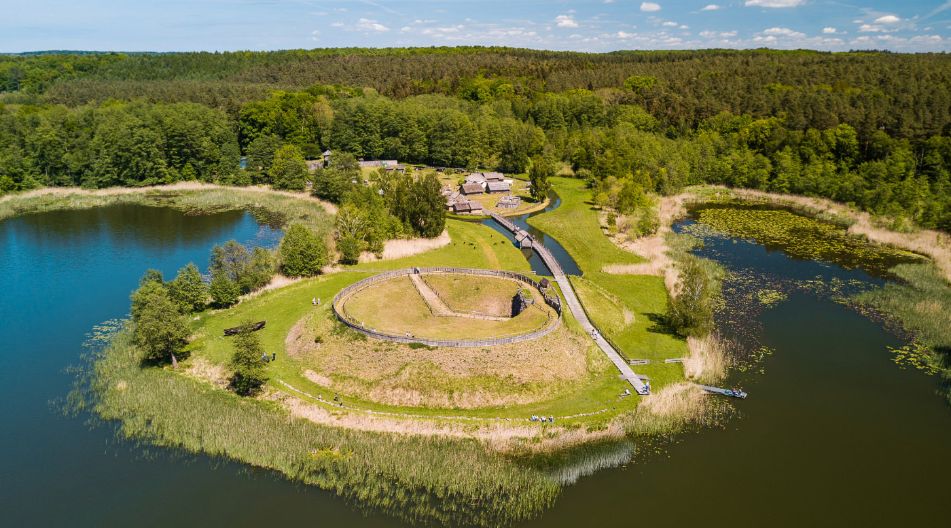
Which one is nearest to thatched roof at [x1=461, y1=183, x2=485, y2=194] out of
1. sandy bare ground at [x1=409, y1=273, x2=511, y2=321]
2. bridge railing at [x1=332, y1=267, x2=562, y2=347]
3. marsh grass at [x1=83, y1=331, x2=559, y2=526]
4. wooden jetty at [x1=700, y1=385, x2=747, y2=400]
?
bridge railing at [x1=332, y1=267, x2=562, y2=347]

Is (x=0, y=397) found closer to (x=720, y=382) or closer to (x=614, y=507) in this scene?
(x=614, y=507)

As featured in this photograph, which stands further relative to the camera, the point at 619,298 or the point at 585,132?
the point at 585,132

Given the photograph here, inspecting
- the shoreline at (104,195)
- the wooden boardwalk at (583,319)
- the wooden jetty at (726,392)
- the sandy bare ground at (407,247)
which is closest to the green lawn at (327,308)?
the wooden boardwalk at (583,319)

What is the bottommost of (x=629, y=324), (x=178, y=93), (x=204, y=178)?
(x=629, y=324)

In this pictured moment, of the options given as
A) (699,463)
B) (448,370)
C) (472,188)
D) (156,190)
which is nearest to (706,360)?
(699,463)

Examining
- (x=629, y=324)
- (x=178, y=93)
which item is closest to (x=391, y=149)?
(x=178, y=93)

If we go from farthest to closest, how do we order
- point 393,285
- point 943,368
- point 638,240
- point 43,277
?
point 638,240 < point 43,277 < point 393,285 < point 943,368

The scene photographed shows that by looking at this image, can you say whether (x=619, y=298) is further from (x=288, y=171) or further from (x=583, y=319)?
(x=288, y=171)

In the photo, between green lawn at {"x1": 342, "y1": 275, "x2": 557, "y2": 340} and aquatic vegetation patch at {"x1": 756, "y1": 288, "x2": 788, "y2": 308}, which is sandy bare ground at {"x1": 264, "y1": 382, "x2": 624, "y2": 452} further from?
aquatic vegetation patch at {"x1": 756, "y1": 288, "x2": 788, "y2": 308}
